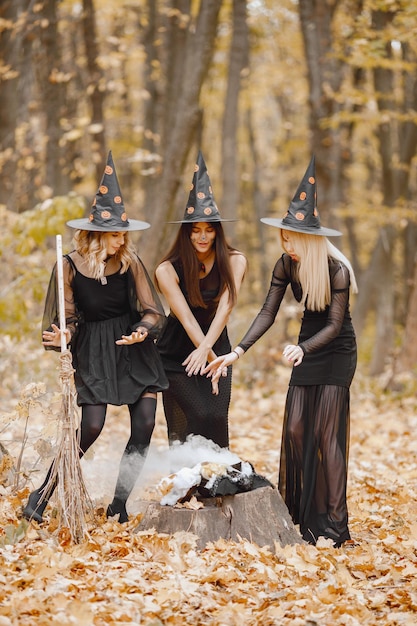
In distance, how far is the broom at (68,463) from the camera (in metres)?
4.99

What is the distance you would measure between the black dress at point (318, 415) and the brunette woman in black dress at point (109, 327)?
2.45 feet

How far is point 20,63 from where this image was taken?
1205 cm

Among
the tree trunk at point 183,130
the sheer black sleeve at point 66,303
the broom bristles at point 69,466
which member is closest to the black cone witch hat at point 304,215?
the sheer black sleeve at point 66,303

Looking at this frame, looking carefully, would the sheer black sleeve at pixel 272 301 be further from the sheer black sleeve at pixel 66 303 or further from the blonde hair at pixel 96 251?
the sheer black sleeve at pixel 66 303

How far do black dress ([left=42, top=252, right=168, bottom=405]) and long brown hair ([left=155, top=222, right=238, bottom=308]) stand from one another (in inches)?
13.6

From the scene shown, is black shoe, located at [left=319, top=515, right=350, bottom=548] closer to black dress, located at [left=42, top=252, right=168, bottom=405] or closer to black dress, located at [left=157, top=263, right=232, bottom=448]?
black dress, located at [left=157, top=263, right=232, bottom=448]

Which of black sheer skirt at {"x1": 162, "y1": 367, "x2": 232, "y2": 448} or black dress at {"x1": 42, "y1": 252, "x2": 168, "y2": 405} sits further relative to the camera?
black sheer skirt at {"x1": 162, "y1": 367, "x2": 232, "y2": 448}

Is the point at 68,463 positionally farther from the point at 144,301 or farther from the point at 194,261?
the point at 194,261

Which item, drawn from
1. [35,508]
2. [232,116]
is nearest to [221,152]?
[232,116]

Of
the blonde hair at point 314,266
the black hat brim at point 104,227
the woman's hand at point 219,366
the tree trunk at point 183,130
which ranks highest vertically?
the tree trunk at point 183,130

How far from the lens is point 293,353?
5352mm

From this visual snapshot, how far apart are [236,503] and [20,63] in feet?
29.3

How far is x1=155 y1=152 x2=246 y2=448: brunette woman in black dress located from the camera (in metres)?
5.79

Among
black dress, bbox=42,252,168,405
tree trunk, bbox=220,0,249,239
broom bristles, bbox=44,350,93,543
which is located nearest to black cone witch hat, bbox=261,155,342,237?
black dress, bbox=42,252,168,405
